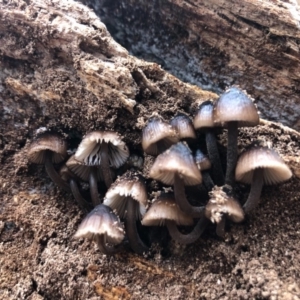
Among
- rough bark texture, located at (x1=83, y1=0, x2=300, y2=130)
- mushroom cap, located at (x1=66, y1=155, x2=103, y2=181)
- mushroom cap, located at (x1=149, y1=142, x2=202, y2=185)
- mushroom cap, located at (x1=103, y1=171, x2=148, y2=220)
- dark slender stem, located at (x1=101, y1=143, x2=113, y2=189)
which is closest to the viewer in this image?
mushroom cap, located at (x1=149, y1=142, x2=202, y2=185)

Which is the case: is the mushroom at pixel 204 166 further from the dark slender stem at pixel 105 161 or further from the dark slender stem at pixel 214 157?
the dark slender stem at pixel 105 161

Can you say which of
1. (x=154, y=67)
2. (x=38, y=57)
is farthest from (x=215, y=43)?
(x=38, y=57)

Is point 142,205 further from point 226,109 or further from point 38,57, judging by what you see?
point 38,57

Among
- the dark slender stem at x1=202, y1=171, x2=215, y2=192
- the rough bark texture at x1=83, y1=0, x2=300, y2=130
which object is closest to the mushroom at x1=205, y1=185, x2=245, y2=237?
the dark slender stem at x1=202, y1=171, x2=215, y2=192

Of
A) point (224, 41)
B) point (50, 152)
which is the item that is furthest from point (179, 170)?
point (224, 41)

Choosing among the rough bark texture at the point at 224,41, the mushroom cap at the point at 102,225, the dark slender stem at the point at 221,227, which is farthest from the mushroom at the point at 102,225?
the rough bark texture at the point at 224,41

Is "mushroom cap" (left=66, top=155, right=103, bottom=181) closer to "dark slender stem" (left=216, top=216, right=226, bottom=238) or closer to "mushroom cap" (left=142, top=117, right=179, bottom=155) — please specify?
"mushroom cap" (left=142, top=117, right=179, bottom=155)
